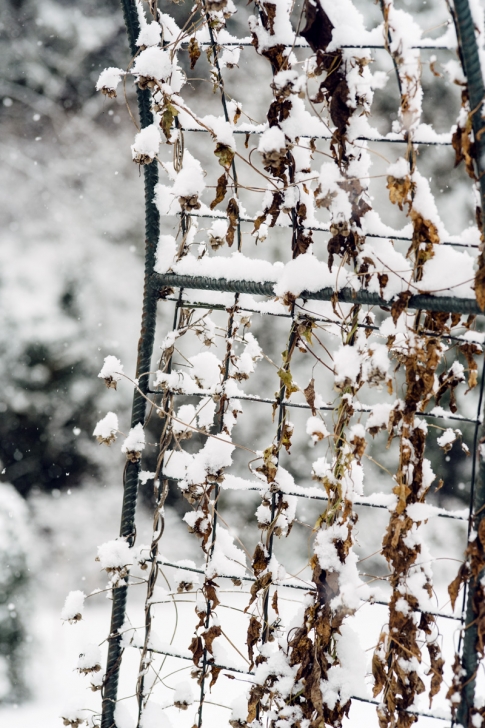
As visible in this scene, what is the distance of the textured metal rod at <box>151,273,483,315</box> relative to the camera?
1113mm

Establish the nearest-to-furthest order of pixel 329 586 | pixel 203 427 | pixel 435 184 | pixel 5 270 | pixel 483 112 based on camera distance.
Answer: pixel 483 112 < pixel 329 586 < pixel 203 427 < pixel 435 184 < pixel 5 270

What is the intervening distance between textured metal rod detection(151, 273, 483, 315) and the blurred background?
138 inches

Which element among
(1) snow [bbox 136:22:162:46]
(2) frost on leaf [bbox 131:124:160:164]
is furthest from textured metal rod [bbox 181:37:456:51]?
(2) frost on leaf [bbox 131:124:160:164]

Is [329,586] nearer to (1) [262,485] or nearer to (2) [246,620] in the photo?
(1) [262,485]

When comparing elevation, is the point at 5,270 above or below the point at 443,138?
above

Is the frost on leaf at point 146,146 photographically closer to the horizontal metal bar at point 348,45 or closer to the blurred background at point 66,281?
the horizontal metal bar at point 348,45

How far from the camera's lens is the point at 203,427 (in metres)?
1.52

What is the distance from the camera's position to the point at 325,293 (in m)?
1.24

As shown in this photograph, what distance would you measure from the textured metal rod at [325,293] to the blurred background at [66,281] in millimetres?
3510

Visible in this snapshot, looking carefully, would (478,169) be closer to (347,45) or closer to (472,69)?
(472,69)

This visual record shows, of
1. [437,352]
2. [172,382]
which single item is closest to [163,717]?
[172,382]

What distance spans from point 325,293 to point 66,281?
425 centimetres

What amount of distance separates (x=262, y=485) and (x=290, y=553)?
393 centimetres

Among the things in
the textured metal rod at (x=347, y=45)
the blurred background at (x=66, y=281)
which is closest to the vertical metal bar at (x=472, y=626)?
the textured metal rod at (x=347, y=45)
